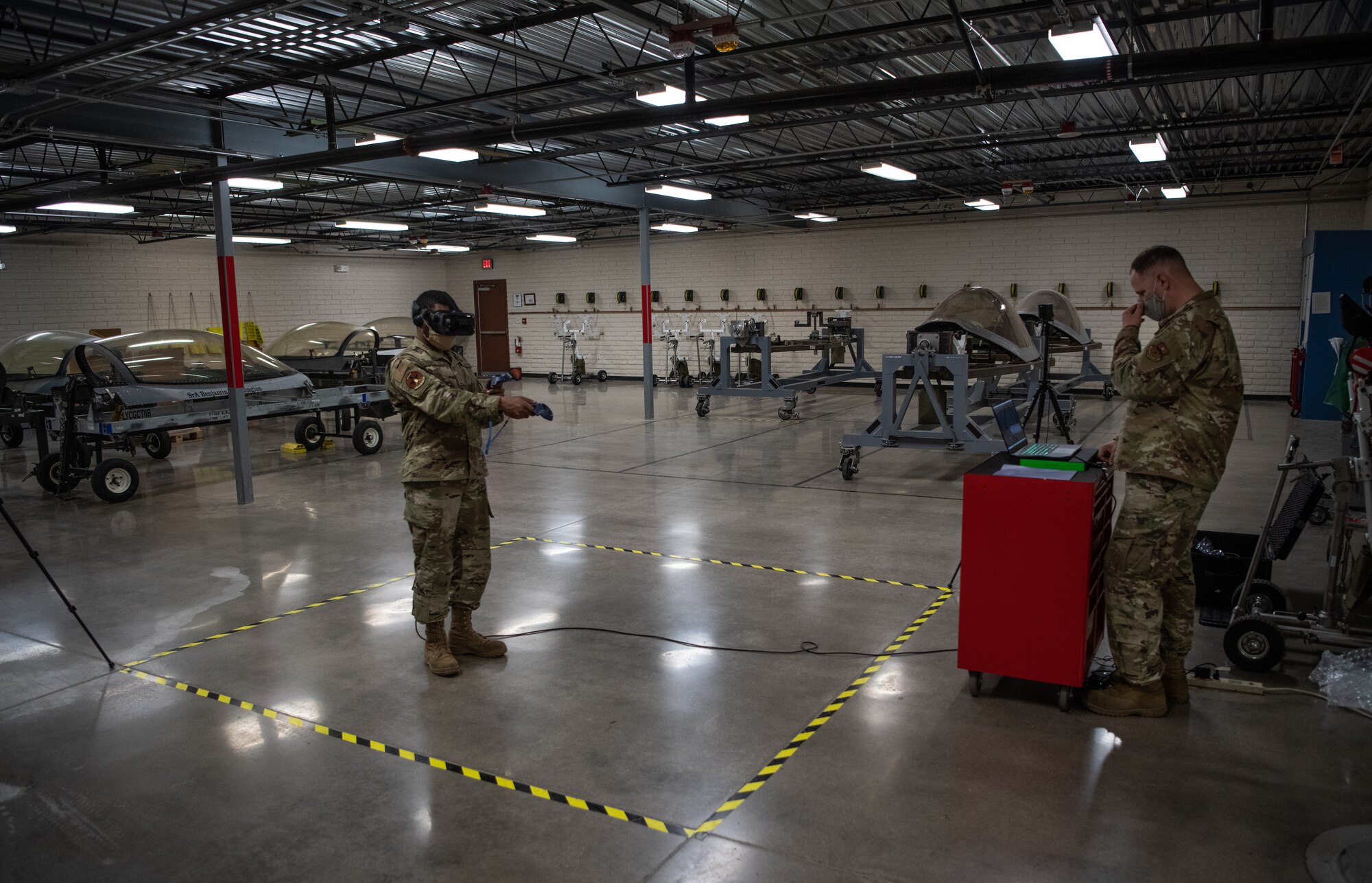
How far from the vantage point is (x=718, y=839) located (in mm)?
3043

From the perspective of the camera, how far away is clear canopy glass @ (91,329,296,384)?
33.6ft

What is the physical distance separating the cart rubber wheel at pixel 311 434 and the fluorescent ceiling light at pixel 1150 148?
38.2 feet

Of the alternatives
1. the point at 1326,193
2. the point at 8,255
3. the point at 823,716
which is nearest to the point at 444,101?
the point at 823,716

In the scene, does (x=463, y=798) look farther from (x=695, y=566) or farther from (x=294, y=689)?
(x=695, y=566)

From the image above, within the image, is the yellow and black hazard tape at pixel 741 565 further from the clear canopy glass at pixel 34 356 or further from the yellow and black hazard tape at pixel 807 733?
the clear canopy glass at pixel 34 356

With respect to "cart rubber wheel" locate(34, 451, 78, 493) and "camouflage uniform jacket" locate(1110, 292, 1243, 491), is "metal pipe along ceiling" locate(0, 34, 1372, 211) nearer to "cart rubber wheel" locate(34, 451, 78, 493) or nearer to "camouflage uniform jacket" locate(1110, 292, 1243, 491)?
"camouflage uniform jacket" locate(1110, 292, 1243, 491)

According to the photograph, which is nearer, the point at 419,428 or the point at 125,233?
the point at 419,428

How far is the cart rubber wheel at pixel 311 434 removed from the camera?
12438mm

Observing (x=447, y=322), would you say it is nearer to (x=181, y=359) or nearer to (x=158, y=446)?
(x=181, y=359)

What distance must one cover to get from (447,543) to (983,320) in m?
8.39

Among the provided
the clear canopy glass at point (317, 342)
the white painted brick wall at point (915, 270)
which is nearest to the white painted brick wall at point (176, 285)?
the white painted brick wall at point (915, 270)

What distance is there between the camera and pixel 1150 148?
10.9m

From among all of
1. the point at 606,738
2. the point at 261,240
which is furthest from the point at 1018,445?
the point at 261,240

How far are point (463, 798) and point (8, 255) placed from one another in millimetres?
20723
